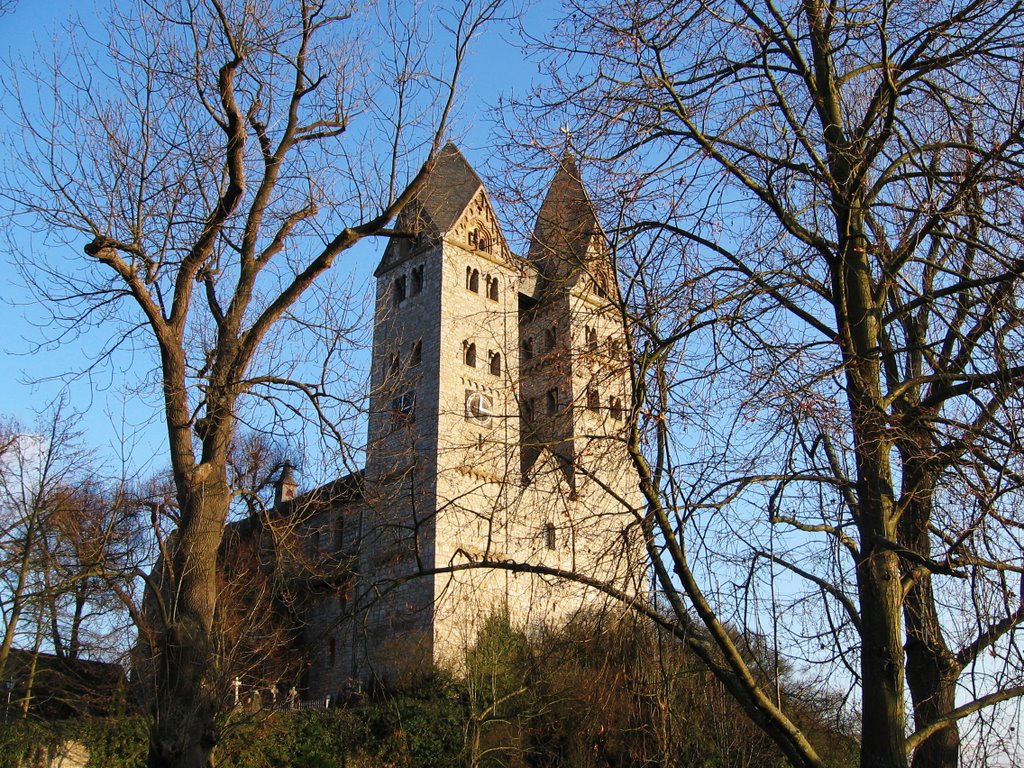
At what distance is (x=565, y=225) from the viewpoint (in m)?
5.57

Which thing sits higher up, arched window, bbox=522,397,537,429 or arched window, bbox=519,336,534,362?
arched window, bbox=519,336,534,362

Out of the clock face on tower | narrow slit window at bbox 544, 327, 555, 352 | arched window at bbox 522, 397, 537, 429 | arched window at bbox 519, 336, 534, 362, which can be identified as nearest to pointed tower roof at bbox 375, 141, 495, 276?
the clock face on tower

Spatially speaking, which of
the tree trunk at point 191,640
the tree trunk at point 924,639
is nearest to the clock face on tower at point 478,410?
the tree trunk at point 191,640

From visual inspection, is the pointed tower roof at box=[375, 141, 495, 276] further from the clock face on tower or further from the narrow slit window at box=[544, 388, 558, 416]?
the narrow slit window at box=[544, 388, 558, 416]

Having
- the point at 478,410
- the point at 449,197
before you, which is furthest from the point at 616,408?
the point at 449,197

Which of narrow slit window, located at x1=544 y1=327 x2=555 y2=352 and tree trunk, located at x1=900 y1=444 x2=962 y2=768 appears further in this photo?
→ narrow slit window, located at x1=544 y1=327 x2=555 y2=352

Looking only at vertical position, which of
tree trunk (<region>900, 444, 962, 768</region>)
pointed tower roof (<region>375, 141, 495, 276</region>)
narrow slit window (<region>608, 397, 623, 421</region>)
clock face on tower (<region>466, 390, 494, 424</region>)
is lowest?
tree trunk (<region>900, 444, 962, 768</region>)

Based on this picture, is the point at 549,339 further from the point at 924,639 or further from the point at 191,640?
the point at 191,640

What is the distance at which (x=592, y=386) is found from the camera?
5.17m

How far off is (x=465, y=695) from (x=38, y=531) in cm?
1063

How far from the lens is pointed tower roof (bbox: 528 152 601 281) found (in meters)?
5.39

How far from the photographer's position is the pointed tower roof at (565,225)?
5.39 m

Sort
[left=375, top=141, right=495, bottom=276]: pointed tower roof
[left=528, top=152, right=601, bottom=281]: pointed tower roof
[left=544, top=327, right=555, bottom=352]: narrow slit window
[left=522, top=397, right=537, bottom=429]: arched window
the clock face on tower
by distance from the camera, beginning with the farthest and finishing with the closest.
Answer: [left=375, top=141, right=495, bottom=276]: pointed tower roof < the clock face on tower < [left=544, top=327, right=555, bottom=352]: narrow slit window < [left=528, top=152, right=601, bottom=281]: pointed tower roof < [left=522, top=397, right=537, bottom=429]: arched window

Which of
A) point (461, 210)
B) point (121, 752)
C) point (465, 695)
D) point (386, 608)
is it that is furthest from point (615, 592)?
point (461, 210)
